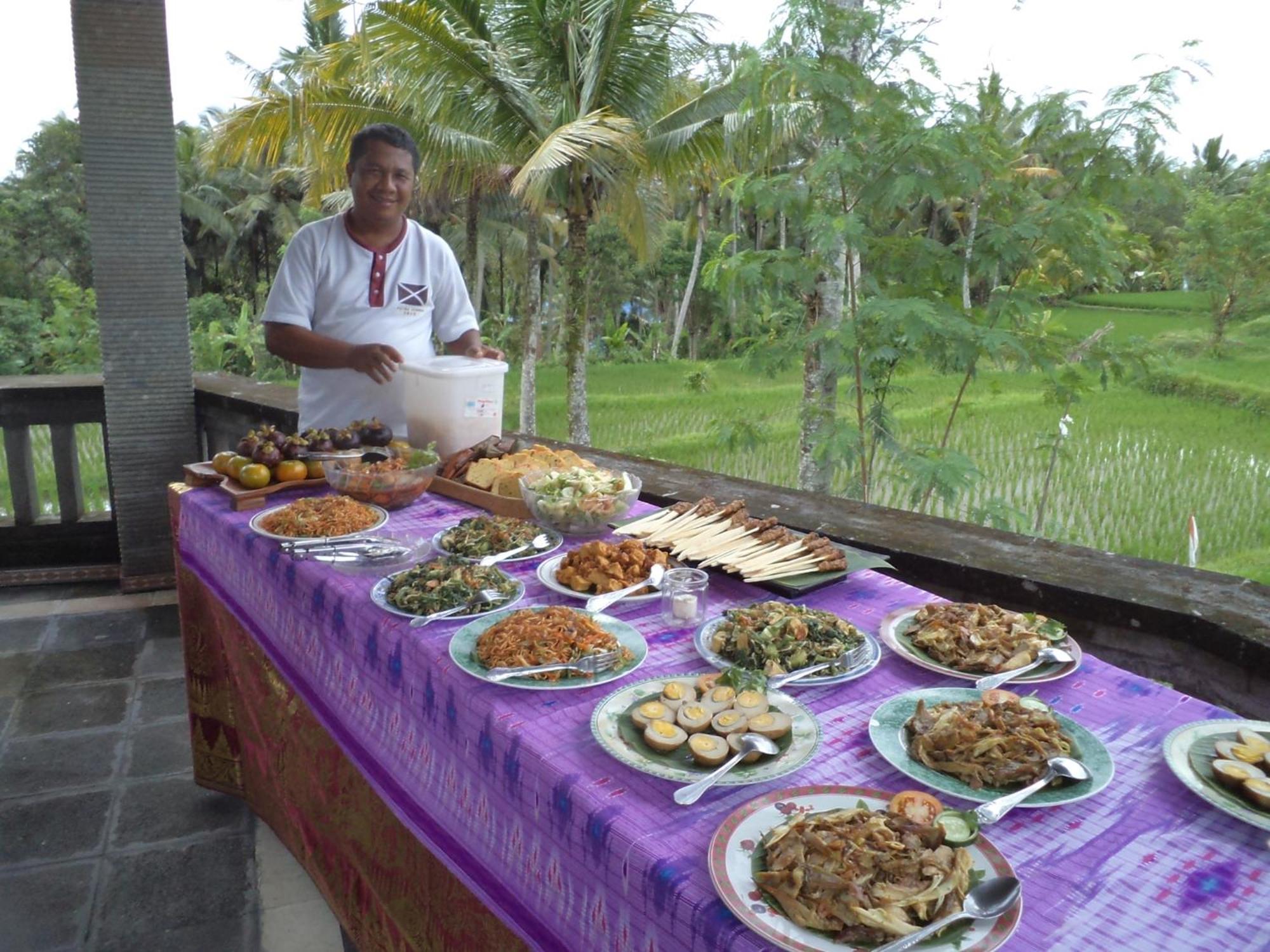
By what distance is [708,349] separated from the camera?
30328 millimetres

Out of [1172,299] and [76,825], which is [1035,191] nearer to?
[76,825]

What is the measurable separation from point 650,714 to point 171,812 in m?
2.22

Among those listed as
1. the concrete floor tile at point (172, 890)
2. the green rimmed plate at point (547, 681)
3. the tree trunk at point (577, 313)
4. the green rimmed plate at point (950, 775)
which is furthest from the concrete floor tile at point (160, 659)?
the tree trunk at point (577, 313)

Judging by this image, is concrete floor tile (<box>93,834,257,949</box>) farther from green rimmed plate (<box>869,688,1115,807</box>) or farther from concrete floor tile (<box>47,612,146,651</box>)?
green rimmed plate (<box>869,688,1115,807</box>)

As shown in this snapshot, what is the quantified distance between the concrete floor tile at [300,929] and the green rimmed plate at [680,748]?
58.2 inches

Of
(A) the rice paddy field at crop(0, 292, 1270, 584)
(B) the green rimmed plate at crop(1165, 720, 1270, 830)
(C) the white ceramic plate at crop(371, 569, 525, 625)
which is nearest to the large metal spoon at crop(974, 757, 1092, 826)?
(B) the green rimmed plate at crop(1165, 720, 1270, 830)

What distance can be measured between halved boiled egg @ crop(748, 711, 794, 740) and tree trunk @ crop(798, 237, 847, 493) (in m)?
2.54

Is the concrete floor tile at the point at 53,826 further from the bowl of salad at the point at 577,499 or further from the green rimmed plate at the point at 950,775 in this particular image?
the green rimmed plate at the point at 950,775

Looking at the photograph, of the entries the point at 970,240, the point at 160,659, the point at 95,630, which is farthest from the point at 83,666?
the point at 970,240

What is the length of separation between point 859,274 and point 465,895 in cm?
378

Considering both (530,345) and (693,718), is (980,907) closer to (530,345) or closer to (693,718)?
(693,718)

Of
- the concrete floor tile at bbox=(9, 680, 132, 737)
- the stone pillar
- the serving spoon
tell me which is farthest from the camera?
the stone pillar

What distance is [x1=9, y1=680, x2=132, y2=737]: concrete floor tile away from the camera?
312cm

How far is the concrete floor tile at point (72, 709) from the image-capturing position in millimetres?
3121
